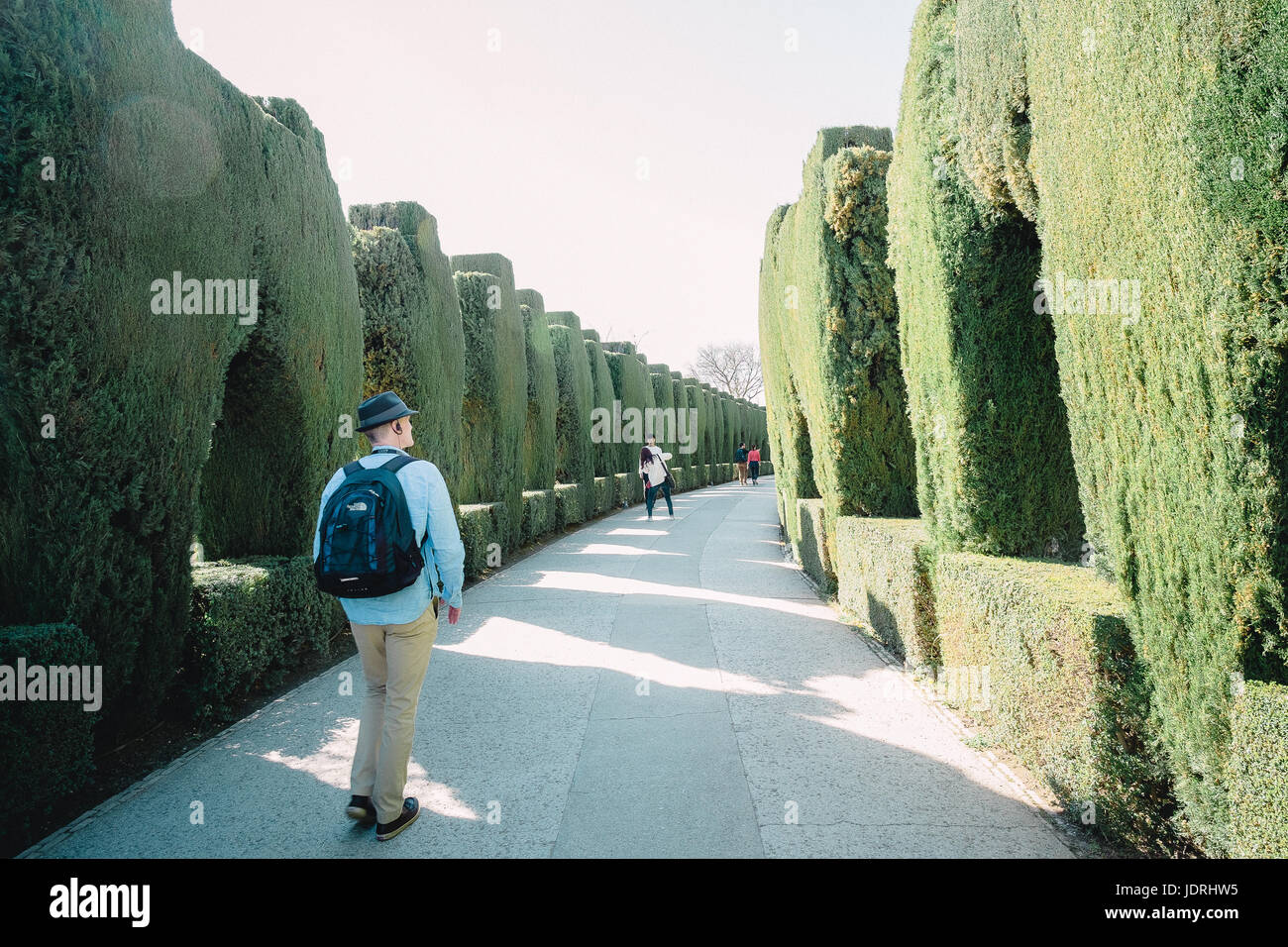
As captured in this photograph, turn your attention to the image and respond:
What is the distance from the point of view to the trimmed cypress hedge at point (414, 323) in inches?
388

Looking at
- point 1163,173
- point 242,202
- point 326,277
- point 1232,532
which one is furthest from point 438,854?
point 326,277

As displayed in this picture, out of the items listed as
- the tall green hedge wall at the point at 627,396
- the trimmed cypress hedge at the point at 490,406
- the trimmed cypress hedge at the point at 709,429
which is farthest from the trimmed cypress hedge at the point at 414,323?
the trimmed cypress hedge at the point at 709,429

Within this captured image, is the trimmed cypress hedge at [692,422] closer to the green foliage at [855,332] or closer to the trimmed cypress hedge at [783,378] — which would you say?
the trimmed cypress hedge at [783,378]

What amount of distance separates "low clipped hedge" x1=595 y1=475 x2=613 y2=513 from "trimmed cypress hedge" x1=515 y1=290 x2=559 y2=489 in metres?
3.90

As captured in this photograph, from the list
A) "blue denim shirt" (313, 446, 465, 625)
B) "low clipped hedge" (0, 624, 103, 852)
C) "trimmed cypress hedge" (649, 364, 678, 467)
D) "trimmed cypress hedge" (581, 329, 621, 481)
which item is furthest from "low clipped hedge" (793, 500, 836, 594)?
"trimmed cypress hedge" (649, 364, 678, 467)

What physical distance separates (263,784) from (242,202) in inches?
170

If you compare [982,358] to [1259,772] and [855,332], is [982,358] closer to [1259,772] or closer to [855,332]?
[855,332]

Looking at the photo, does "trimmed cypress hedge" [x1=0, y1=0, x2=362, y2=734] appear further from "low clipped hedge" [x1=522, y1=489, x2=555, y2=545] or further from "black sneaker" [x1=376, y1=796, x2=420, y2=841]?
"low clipped hedge" [x1=522, y1=489, x2=555, y2=545]

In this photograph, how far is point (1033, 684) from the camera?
13.5ft

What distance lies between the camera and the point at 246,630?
5.83 m

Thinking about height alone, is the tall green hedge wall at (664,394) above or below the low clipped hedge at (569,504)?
above

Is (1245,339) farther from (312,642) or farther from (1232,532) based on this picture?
(312,642)

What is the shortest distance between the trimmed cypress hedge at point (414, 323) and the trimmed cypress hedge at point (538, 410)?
543 cm

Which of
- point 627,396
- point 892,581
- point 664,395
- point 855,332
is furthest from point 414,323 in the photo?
point 664,395
